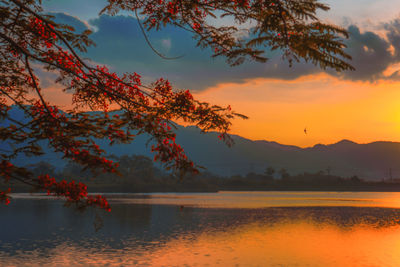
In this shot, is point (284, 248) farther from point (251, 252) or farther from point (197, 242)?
point (197, 242)

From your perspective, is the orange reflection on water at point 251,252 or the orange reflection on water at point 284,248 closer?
the orange reflection on water at point 251,252

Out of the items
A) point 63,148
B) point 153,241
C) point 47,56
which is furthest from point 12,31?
point 153,241

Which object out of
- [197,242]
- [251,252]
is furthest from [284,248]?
[197,242]

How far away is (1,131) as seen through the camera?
31.2 feet

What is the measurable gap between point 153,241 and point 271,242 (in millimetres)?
10290

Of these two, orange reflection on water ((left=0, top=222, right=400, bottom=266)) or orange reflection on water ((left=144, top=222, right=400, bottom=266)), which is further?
orange reflection on water ((left=144, top=222, right=400, bottom=266))

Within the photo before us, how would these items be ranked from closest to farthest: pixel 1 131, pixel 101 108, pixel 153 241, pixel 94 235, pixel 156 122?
pixel 1 131 < pixel 156 122 < pixel 101 108 < pixel 153 241 < pixel 94 235

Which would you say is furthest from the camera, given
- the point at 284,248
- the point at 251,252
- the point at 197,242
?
the point at 197,242

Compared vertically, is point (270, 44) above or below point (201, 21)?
below

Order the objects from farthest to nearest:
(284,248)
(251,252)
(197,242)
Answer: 1. (197,242)
2. (284,248)
3. (251,252)

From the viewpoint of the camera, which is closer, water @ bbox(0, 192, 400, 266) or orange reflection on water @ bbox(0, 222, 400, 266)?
orange reflection on water @ bbox(0, 222, 400, 266)

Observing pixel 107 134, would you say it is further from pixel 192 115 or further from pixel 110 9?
pixel 110 9

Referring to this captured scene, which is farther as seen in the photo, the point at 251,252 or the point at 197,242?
the point at 197,242

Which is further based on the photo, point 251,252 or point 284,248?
point 284,248
